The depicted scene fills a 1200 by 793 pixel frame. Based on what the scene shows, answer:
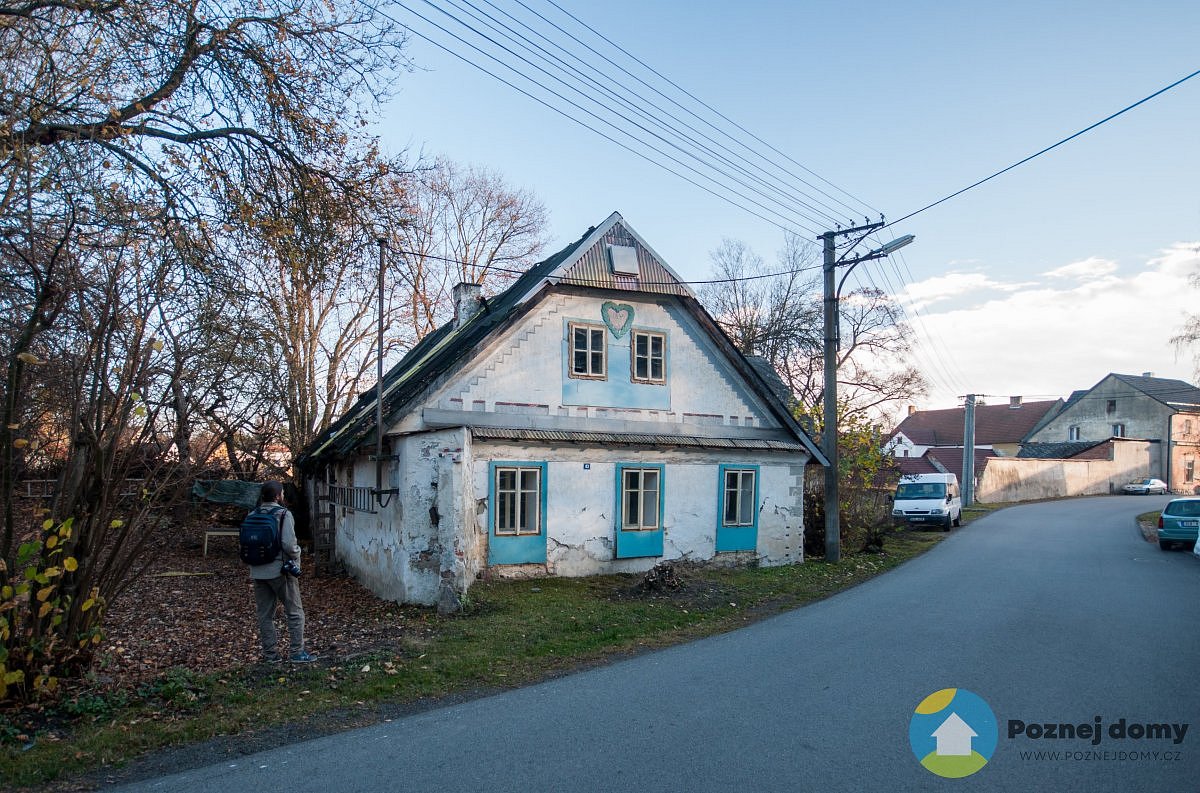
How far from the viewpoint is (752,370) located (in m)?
17.2

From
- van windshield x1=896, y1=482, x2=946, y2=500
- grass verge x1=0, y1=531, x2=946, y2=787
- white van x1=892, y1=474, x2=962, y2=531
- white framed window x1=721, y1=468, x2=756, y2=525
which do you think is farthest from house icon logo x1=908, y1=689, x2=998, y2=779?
van windshield x1=896, y1=482, x2=946, y2=500

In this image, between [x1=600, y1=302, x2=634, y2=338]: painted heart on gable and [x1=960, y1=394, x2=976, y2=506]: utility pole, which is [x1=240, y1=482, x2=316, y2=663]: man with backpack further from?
[x1=960, y1=394, x2=976, y2=506]: utility pole

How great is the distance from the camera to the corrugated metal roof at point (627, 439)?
13711mm

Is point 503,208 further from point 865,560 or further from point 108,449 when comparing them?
point 108,449

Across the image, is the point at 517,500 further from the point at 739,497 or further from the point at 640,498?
the point at 739,497

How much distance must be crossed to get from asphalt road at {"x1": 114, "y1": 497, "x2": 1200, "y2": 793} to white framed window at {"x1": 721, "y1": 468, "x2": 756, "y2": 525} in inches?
206

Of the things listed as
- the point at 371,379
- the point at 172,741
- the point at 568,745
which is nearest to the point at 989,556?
the point at 568,745

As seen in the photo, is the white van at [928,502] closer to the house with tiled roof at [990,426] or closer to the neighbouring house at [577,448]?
the neighbouring house at [577,448]

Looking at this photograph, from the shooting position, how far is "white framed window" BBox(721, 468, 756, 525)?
16.6 metres

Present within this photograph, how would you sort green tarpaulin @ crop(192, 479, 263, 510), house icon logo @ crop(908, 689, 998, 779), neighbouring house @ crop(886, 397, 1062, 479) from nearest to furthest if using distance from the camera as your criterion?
house icon logo @ crop(908, 689, 998, 779)
green tarpaulin @ crop(192, 479, 263, 510)
neighbouring house @ crop(886, 397, 1062, 479)

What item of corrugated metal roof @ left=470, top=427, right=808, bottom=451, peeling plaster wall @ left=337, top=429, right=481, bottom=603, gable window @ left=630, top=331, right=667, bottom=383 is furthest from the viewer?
gable window @ left=630, top=331, right=667, bottom=383

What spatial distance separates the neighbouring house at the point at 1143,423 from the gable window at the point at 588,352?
51542 millimetres

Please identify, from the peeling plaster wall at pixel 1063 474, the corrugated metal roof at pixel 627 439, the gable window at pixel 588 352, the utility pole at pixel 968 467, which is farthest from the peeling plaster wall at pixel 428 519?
the peeling plaster wall at pixel 1063 474

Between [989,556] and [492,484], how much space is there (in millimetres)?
13018
